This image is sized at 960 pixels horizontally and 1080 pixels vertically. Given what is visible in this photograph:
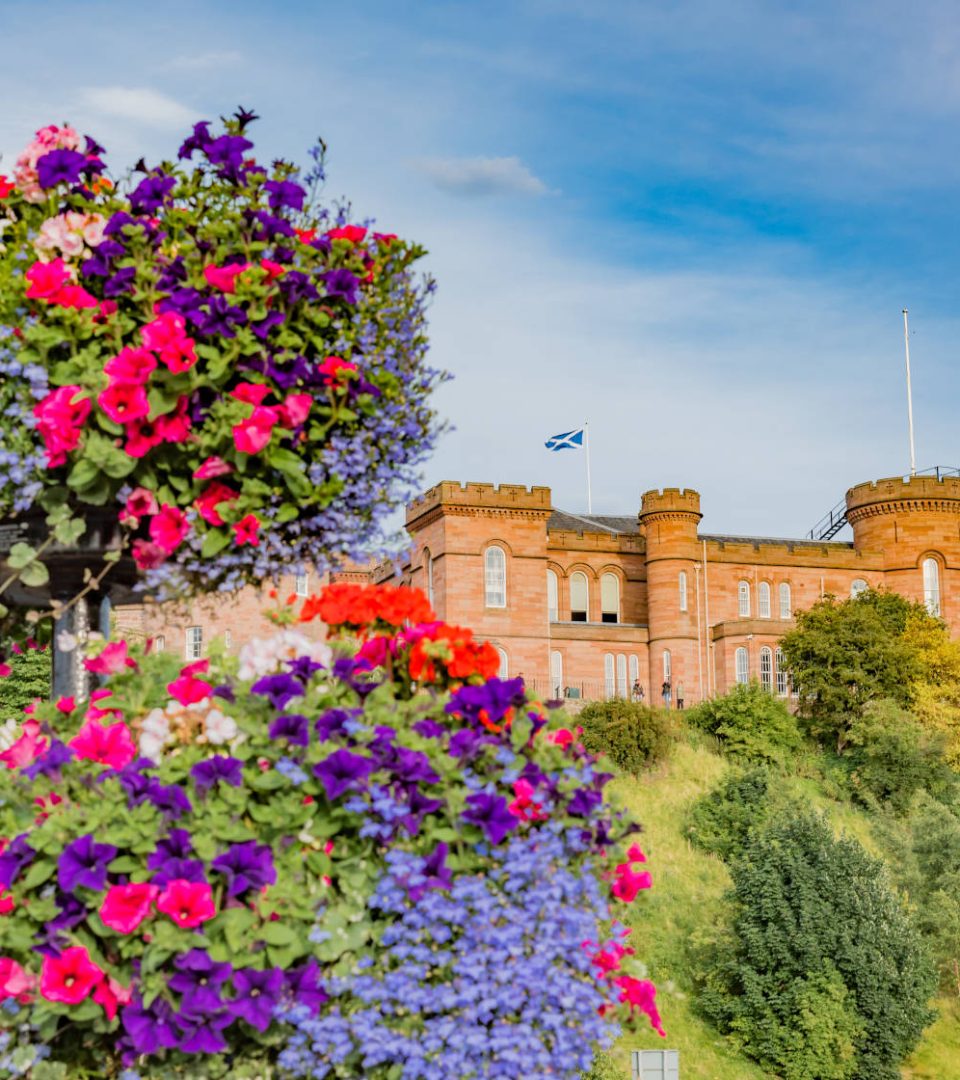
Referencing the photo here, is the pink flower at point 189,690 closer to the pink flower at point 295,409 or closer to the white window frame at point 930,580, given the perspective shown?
the pink flower at point 295,409

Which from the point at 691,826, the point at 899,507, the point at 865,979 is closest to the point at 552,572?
the point at 899,507

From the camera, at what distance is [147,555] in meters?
6.39

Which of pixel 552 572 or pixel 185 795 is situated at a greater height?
pixel 552 572

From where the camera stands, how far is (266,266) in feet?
20.5

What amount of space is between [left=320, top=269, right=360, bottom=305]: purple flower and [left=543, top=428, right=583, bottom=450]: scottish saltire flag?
1860 inches

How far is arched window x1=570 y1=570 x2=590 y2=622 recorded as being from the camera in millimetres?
55219

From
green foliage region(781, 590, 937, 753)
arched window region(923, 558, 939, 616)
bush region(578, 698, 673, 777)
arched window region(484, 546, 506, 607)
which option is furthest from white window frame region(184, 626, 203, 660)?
arched window region(923, 558, 939, 616)

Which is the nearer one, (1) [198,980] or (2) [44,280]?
(1) [198,980]

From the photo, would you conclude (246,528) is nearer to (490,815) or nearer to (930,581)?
(490,815)

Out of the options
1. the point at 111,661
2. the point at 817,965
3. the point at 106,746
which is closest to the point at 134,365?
the point at 111,661

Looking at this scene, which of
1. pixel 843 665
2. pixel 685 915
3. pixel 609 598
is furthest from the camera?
pixel 609 598

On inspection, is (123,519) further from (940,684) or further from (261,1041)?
(940,684)

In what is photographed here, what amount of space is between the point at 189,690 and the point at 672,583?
49.0 m

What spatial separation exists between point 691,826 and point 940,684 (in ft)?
50.3
